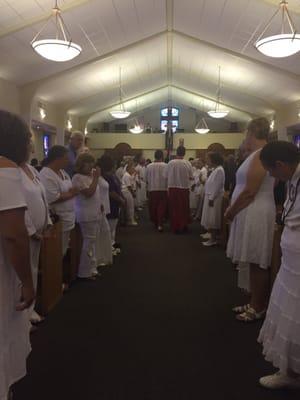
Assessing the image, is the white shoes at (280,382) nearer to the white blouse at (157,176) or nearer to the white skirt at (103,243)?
the white skirt at (103,243)

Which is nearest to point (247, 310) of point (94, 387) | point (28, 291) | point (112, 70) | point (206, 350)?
point (206, 350)

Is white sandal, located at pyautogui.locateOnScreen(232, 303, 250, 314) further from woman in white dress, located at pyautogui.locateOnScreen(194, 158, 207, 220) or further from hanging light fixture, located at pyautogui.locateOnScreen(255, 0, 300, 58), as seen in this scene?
woman in white dress, located at pyautogui.locateOnScreen(194, 158, 207, 220)

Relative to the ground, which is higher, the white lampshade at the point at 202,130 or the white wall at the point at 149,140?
the white lampshade at the point at 202,130

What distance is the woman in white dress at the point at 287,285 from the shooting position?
219 centimetres

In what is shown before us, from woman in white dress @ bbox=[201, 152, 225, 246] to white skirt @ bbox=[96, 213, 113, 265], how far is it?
6.25ft

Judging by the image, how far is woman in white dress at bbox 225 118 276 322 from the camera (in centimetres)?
323

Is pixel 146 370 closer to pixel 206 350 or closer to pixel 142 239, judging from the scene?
pixel 206 350

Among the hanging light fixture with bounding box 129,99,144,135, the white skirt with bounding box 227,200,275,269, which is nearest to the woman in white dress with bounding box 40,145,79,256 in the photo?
the white skirt with bounding box 227,200,275,269

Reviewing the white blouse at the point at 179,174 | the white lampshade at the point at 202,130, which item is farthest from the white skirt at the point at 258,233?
the white lampshade at the point at 202,130

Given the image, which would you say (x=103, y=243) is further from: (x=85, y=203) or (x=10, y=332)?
(x=10, y=332)

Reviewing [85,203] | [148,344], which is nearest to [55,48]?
[85,203]

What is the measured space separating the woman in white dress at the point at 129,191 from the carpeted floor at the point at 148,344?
13.0ft

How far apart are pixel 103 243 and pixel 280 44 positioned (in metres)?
3.45

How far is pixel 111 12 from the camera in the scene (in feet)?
24.1
